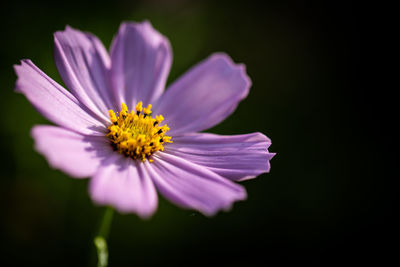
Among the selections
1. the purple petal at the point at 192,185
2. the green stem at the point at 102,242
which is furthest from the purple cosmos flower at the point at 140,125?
the green stem at the point at 102,242

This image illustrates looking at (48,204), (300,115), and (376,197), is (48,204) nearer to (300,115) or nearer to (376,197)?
(300,115)

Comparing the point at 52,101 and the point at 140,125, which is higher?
the point at 140,125

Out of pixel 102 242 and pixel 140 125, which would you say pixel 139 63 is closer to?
pixel 140 125

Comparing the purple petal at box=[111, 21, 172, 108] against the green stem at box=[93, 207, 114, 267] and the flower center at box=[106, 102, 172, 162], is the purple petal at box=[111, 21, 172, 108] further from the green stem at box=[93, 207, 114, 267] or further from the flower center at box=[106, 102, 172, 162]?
the green stem at box=[93, 207, 114, 267]

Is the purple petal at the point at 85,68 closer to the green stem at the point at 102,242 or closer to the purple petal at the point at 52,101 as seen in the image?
the purple petal at the point at 52,101

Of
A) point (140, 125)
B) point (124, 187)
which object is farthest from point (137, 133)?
point (124, 187)

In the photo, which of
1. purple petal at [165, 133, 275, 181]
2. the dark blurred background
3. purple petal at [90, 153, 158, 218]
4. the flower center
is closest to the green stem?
purple petal at [90, 153, 158, 218]
